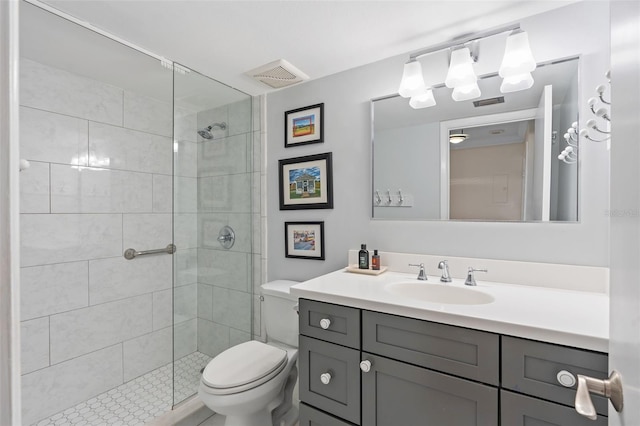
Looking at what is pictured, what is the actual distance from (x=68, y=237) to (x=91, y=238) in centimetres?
13

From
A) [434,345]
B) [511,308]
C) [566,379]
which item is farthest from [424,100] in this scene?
[566,379]

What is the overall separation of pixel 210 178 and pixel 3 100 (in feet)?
5.46

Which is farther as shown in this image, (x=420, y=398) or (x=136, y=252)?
(x=136, y=252)

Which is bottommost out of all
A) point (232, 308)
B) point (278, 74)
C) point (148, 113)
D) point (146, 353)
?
point (146, 353)

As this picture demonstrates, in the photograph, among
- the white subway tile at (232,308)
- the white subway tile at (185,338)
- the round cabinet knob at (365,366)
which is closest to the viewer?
the round cabinet knob at (365,366)

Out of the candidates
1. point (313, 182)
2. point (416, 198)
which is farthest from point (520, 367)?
point (313, 182)

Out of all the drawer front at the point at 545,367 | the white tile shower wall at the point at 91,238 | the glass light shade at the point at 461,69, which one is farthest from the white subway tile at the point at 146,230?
the drawer front at the point at 545,367

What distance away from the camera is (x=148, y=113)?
236cm

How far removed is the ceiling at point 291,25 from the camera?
1.32 m

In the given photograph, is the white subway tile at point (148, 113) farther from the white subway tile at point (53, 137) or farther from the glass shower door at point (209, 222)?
the glass shower door at point (209, 222)

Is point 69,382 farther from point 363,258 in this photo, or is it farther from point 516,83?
point 516,83

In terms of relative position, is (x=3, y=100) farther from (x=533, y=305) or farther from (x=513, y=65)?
(x=513, y=65)

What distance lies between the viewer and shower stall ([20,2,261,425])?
1772mm

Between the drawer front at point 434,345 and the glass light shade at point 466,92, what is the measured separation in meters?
1.14
